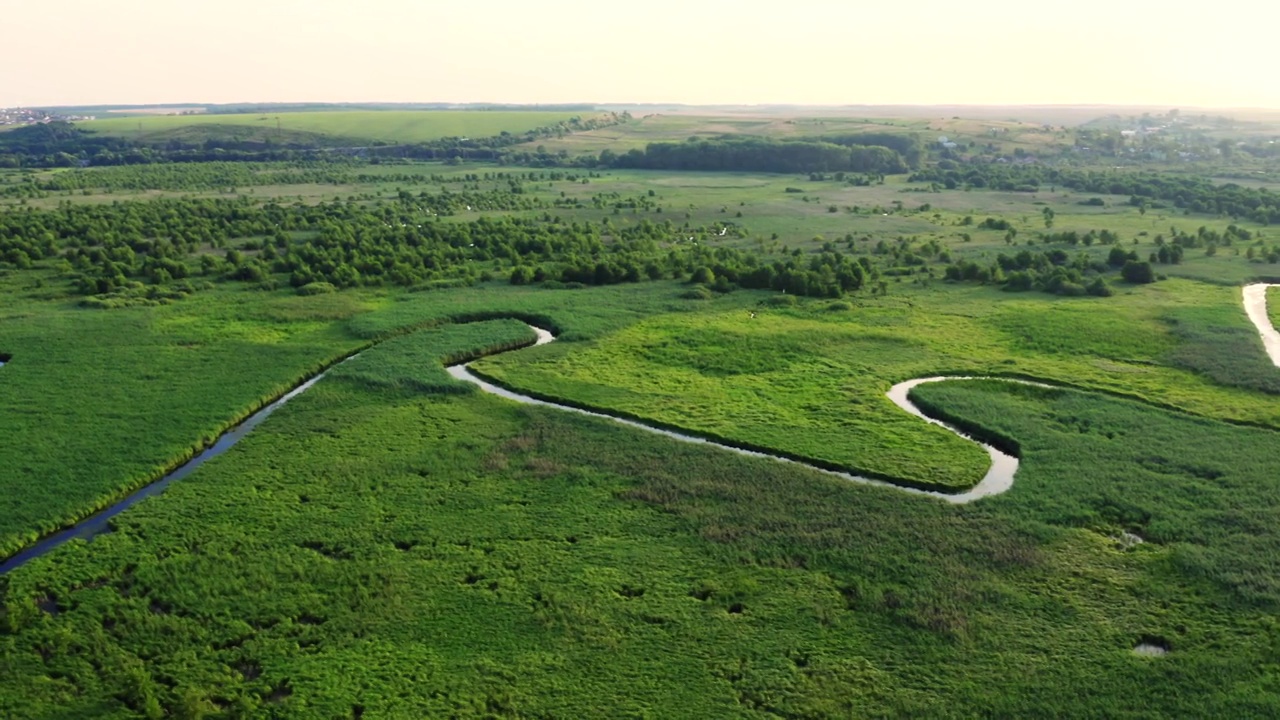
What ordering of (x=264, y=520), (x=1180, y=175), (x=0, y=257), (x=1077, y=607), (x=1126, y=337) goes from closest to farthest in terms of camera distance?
(x=1077, y=607) < (x=264, y=520) < (x=1126, y=337) < (x=0, y=257) < (x=1180, y=175)

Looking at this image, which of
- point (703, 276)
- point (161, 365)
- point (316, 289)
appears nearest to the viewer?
point (161, 365)

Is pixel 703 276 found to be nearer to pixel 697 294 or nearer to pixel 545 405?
pixel 697 294

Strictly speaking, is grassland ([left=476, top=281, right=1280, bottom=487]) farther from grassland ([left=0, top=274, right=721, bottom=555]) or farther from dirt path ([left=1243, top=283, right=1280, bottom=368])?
grassland ([left=0, top=274, right=721, bottom=555])

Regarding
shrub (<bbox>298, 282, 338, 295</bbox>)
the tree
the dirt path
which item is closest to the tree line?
the dirt path

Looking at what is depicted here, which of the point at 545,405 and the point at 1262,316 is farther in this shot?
the point at 1262,316

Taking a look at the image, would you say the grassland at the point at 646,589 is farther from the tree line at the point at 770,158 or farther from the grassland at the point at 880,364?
the tree line at the point at 770,158

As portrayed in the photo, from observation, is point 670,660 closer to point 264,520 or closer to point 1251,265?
point 264,520

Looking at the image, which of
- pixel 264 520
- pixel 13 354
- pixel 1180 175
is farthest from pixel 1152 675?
pixel 1180 175

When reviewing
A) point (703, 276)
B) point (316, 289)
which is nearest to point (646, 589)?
point (703, 276)
